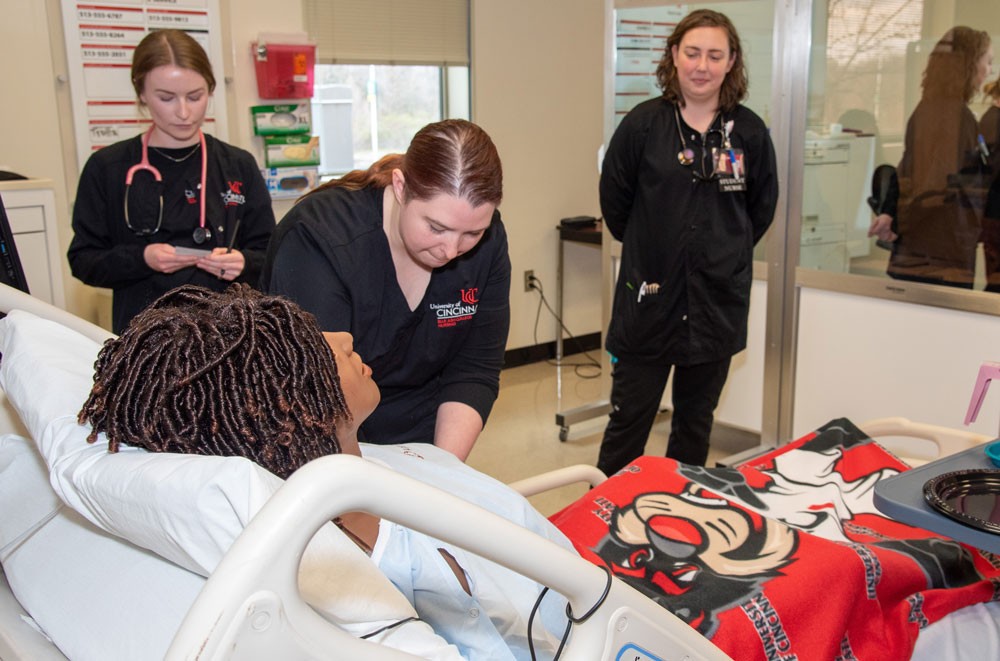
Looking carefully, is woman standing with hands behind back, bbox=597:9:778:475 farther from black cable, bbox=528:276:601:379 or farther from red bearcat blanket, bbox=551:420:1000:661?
black cable, bbox=528:276:601:379

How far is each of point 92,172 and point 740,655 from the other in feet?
5.85

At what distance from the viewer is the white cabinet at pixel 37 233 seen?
2457 mm

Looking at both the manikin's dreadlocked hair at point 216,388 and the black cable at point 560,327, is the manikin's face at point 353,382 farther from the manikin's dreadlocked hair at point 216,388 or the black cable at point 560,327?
the black cable at point 560,327

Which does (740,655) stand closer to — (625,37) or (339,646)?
(339,646)

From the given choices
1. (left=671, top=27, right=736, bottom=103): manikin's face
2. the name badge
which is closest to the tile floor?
the name badge

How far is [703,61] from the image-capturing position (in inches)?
98.1

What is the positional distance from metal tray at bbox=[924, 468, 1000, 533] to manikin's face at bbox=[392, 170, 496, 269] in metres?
0.82

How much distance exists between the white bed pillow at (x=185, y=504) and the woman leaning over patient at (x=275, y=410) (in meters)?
0.05

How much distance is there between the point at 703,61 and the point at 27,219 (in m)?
1.87

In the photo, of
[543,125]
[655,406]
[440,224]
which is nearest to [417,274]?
[440,224]

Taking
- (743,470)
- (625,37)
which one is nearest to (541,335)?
(625,37)

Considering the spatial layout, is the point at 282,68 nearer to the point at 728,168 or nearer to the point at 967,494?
the point at 728,168

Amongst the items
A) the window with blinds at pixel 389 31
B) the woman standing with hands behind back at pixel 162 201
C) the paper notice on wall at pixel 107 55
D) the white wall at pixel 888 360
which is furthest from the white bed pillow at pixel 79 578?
the window with blinds at pixel 389 31

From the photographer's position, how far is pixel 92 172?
7.17 ft
